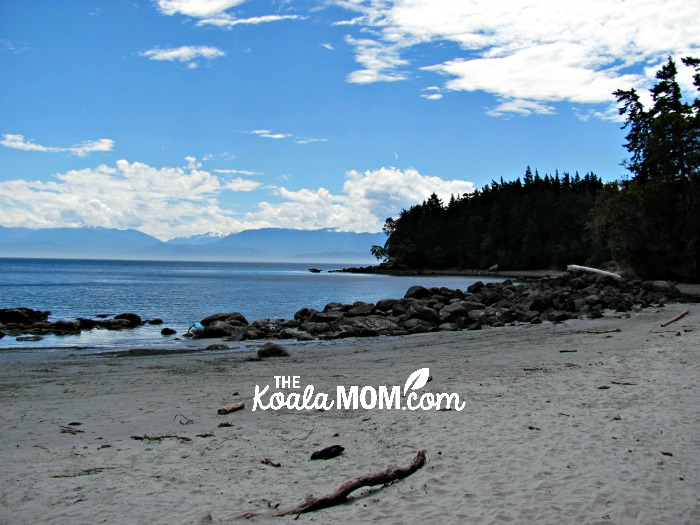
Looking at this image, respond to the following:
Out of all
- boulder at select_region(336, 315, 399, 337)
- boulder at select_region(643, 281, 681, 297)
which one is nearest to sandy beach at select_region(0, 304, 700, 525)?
boulder at select_region(336, 315, 399, 337)

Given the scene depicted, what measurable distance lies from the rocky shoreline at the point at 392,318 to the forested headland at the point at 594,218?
445 inches

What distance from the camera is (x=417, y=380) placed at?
1073cm

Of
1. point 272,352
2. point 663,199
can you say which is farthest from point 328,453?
point 663,199

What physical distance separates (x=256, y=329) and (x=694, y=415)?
16673mm

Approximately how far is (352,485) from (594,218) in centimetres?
4505

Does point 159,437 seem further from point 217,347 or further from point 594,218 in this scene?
point 594,218

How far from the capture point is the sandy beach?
5086 millimetres

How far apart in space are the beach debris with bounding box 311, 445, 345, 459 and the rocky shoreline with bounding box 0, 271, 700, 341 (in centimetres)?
1382

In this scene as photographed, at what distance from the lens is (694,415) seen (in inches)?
297

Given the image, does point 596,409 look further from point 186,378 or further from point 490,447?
point 186,378

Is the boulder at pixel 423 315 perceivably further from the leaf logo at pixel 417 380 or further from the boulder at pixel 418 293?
the leaf logo at pixel 417 380

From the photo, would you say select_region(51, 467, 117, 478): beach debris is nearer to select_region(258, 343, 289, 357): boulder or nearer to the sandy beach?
the sandy beach

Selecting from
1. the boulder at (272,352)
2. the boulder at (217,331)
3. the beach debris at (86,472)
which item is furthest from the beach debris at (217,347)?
the beach debris at (86,472)

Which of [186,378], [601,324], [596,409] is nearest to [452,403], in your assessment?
[596,409]
